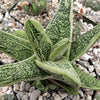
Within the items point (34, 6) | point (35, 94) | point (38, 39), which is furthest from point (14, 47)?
point (34, 6)

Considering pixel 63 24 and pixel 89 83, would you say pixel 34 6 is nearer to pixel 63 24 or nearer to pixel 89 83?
pixel 63 24

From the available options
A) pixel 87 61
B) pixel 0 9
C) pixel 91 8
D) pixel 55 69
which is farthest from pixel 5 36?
pixel 91 8

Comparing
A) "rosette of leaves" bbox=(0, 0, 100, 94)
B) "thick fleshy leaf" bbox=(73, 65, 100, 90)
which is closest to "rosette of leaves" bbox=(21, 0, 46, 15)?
"rosette of leaves" bbox=(0, 0, 100, 94)

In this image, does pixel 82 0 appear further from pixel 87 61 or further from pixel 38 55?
pixel 38 55

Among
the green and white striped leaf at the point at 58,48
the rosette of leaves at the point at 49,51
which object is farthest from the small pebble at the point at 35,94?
the green and white striped leaf at the point at 58,48

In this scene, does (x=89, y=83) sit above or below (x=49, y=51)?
below
